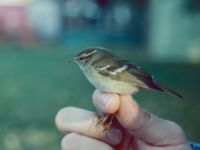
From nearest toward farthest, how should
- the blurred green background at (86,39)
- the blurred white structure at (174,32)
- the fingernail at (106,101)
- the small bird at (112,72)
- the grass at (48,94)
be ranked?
1. the fingernail at (106,101)
2. the small bird at (112,72)
3. the grass at (48,94)
4. the blurred green background at (86,39)
5. the blurred white structure at (174,32)

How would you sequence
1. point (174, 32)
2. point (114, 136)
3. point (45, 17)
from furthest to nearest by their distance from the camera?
point (45, 17) < point (174, 32) < point (114, 136)

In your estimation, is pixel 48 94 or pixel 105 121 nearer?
pixel 105 121

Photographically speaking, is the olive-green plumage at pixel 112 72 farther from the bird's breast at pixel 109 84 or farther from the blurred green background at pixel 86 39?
the blurred green background at pixel 86 39

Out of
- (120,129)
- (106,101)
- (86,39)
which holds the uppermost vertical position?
(106,101)

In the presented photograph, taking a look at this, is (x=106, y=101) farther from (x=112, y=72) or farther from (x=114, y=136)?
(x=112, y=72)

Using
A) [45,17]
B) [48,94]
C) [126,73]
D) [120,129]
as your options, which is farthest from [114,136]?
[45,17]

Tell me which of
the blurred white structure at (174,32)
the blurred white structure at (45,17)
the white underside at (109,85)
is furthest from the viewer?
the blurred white structure at (45,17)

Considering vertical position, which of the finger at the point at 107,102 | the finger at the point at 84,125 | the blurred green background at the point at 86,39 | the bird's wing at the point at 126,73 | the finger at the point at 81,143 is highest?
the finger at the point at 107,102

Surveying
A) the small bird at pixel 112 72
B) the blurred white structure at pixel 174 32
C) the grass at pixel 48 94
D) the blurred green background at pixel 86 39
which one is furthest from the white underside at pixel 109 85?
the blurred white structure at pixel 174 32
